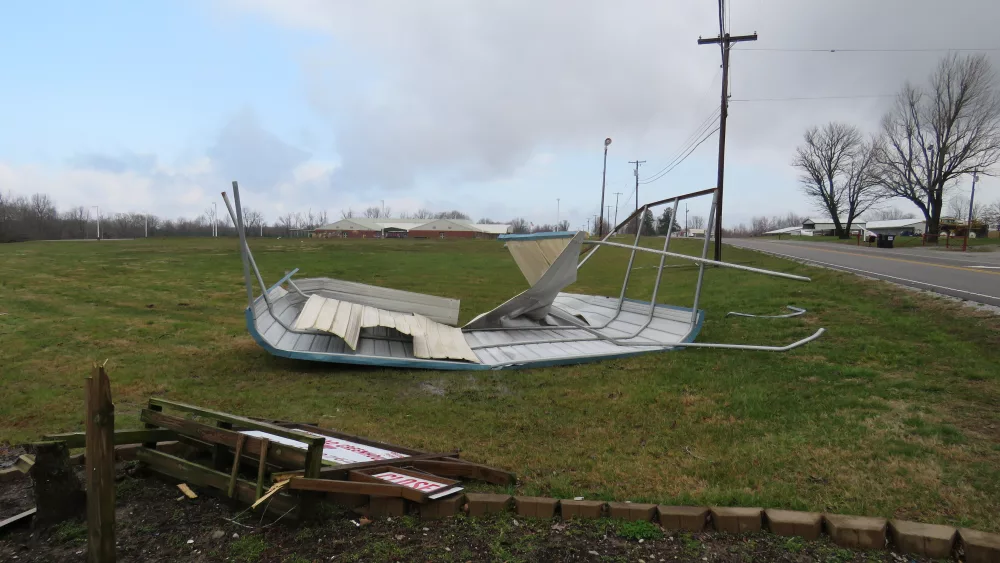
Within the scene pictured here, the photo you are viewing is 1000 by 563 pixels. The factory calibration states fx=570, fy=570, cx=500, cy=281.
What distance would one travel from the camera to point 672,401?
6457 mm

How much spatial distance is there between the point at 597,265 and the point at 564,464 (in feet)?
90.8

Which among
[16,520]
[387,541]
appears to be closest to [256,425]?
[387,541]

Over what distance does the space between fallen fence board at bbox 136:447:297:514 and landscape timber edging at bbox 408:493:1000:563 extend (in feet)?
2.98

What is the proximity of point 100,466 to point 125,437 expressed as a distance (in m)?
1.32

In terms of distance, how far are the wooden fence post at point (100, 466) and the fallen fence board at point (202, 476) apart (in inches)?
31.4

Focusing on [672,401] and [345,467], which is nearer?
[345,467]

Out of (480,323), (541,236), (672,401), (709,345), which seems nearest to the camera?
(672,401)

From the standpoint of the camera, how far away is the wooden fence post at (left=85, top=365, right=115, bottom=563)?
2.75 metres

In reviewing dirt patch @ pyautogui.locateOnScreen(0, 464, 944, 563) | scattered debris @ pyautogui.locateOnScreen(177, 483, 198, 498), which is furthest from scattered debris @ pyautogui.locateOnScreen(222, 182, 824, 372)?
dirt patch @ pyautogui.locateOnScreen(0, 464, 944, 563)

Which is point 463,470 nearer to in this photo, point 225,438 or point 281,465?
point 281,465

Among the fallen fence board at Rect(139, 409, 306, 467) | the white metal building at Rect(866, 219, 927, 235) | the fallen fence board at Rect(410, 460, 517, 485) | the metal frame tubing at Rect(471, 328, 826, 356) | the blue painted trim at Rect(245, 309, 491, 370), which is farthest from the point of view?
the white metal building at Rect(866, 219, 927, 235)

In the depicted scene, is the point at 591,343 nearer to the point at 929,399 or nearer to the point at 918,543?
the point at 929,399

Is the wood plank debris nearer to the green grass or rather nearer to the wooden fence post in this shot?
the green grass

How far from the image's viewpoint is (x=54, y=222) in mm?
75375
